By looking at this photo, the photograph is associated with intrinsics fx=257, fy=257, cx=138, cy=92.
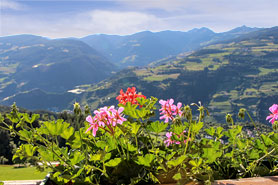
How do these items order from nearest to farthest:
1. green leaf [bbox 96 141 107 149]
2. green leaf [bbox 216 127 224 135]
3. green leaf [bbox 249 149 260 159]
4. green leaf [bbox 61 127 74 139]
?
green leaf [bbox 61 127 74 139] < green leaf [bbox 96 141 107 149] < green leaf [bbox 249 149 260 159] < green leaf [bbox 216 127 224 135]

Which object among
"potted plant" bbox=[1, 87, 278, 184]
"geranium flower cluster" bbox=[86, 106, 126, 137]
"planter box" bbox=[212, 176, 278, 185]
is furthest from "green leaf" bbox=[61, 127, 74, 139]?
"planter box" bbox=[212, 176, 278, 185]

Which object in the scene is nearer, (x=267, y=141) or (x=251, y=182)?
(x=251, y=182)

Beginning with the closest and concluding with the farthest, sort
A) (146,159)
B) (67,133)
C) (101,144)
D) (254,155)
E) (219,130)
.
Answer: (146,159) → (67,133) → (101,144) → (254,155) → (219,130)

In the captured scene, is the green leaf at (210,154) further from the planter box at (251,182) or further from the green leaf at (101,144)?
the green leaf at (101,144)

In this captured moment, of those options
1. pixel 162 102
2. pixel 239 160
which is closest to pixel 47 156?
pixel 162 102

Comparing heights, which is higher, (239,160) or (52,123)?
(52,123)

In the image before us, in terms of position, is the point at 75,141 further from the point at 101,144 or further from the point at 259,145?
the point at 259,145

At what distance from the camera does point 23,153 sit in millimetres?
1412

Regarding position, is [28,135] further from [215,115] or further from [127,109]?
[215,115]

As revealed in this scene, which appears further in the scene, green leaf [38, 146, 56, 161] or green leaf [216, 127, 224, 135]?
green leaf [216, 127, 224, 135]

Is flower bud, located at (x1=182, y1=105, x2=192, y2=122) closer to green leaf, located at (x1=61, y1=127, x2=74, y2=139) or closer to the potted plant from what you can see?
the potted plant

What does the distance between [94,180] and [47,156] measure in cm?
31

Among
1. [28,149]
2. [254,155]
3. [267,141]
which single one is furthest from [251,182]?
[28,149]

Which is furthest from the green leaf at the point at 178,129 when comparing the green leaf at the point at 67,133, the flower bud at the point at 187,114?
the green leaf at the point at 67,133
